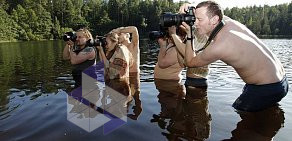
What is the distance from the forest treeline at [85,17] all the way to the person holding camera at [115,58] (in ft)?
196

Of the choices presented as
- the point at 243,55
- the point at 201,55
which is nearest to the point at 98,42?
the point at 201,55

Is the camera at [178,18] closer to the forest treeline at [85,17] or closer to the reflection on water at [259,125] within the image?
the reflection on water at [259,125]

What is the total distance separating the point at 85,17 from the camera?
318 feet

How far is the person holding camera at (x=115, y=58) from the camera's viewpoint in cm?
747

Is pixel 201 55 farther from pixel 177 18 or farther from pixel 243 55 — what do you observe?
pixel 177 18

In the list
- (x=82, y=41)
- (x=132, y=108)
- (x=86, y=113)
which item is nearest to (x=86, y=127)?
(x=86, y=113)

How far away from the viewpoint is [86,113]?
515 centimetres

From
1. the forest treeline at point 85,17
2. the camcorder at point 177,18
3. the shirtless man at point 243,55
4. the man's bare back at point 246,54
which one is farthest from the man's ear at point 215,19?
the forest treeline at point 85,17

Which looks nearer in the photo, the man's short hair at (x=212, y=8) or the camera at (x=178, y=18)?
the man's short hair at (x=212, y=8)

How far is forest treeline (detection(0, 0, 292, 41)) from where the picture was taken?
69.1 m

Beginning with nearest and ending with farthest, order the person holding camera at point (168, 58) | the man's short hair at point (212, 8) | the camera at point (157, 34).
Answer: the man's short hair at point (212, 8)
the camera at point (157, 34)
the person holding camera at point (168, 58)

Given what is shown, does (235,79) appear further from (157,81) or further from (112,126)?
(112,126)

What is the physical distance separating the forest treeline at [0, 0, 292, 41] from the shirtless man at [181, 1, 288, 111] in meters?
64.1

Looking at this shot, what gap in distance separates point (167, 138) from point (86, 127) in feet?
4.65
